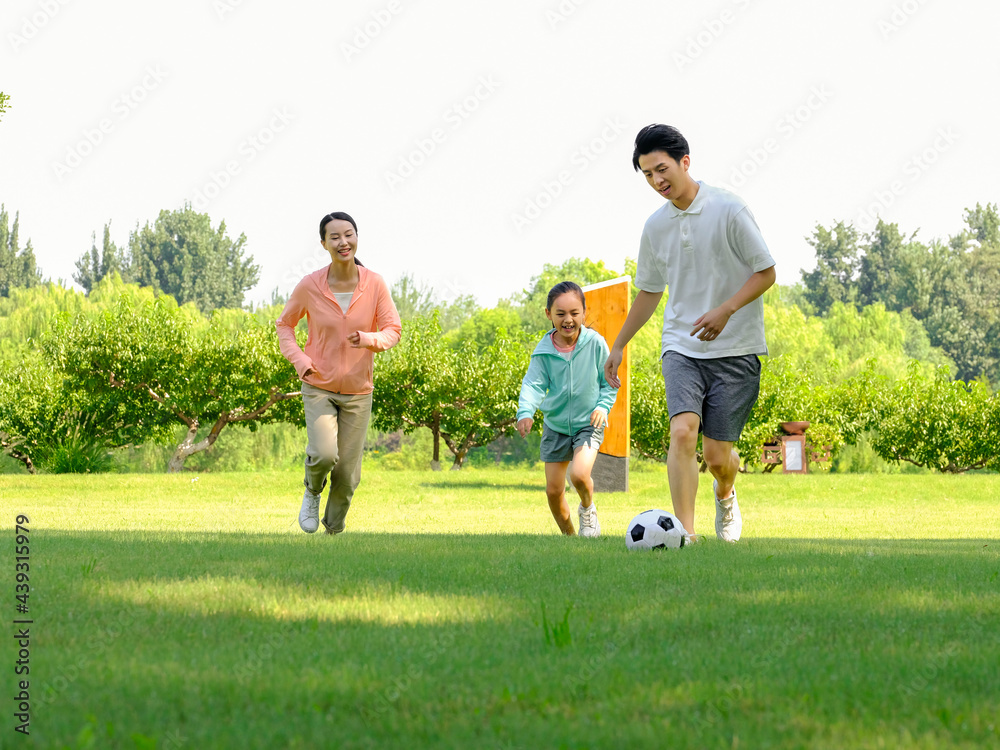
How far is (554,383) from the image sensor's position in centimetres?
795

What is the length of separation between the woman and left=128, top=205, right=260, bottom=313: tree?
231 ft

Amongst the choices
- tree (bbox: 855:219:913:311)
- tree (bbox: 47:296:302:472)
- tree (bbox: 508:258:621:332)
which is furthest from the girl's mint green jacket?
tree (bbox: 855:219:913:311)

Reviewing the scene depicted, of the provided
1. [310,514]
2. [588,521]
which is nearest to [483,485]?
[588,521]

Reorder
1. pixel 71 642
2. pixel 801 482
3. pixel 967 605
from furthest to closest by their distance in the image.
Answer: pixel 801 482 → pixel 967 605 → pixel 71 642

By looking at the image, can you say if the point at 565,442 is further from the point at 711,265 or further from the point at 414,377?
the point at 414,377

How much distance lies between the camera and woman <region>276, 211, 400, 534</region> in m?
7.41

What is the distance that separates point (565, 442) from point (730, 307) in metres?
2.42

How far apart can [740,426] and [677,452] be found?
0.43m

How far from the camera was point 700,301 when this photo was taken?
635cm

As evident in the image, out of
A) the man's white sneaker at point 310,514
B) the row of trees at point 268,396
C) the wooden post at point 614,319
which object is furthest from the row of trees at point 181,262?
the man's white sneaker at point 310,514

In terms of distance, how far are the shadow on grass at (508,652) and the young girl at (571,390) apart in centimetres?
304

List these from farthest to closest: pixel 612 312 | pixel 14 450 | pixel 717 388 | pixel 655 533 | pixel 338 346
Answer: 1. pixel 14 450
2. pixel 612 312
3. pixel 338 346
4. pixel 717 388
5. pixel 655 533

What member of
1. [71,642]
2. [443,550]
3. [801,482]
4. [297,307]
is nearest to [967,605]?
[443,550]

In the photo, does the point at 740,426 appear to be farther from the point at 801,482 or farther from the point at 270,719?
the point at 801,482
